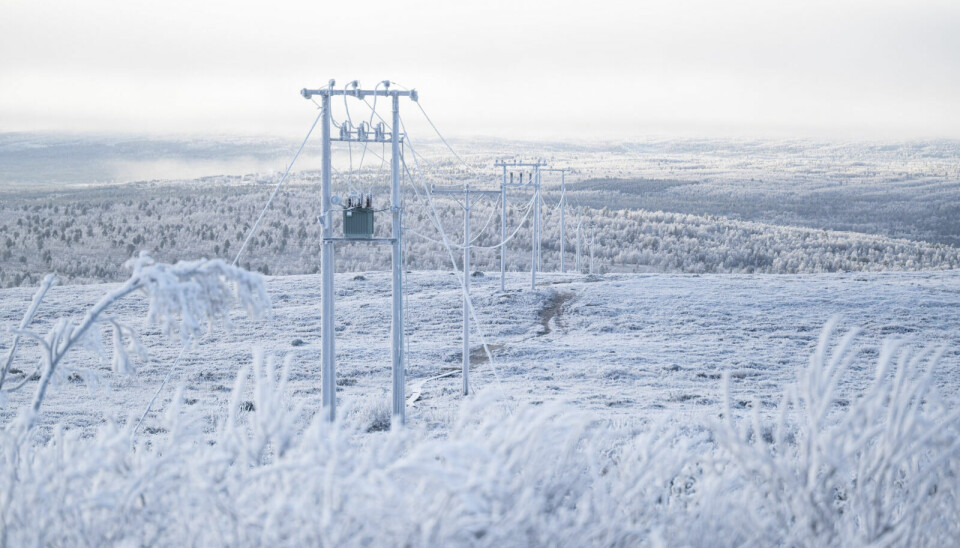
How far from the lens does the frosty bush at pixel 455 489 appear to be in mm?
4012

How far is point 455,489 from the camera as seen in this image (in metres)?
3.72

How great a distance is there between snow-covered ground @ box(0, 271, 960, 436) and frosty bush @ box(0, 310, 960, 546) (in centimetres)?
721

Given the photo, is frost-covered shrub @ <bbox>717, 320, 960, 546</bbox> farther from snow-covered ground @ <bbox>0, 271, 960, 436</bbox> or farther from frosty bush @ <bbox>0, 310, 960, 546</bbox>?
snow-covered ground @ <bbox>0, 271, 960, 436</bbox>

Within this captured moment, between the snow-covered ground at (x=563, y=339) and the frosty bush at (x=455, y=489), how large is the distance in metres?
7.21

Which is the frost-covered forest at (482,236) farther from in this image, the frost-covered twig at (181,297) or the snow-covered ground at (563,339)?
the frost-covered twig at (181,297)

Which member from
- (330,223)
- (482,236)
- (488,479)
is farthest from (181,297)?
(482,236)

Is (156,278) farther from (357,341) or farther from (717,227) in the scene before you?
(717,227)

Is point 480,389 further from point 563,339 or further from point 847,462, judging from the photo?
point 847,462

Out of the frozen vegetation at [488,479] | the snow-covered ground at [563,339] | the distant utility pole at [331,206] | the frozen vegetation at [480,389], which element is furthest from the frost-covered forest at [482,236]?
the frozen vegetation at [488,479]

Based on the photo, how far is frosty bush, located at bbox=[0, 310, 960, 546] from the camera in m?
4.01

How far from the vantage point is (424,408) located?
1595 cm

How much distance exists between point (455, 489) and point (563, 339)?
68.5ft

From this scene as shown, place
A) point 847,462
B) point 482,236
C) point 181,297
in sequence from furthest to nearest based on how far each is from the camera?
point 482,236
point 181,297
point 847,462

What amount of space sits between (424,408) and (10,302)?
68.5ft
